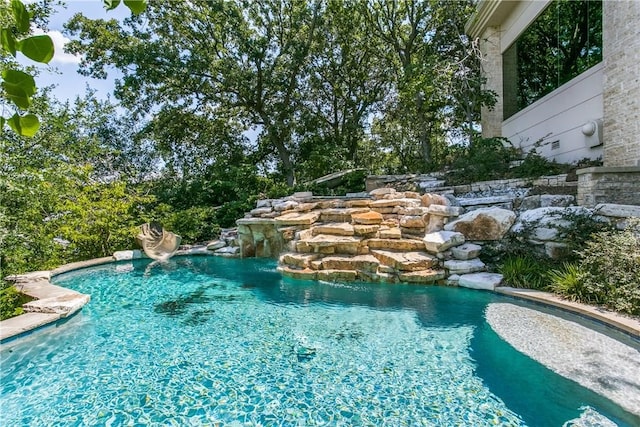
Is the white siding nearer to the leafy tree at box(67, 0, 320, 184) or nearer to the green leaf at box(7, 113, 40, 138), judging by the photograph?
the leafy tree at box(67, 0, 320, 184)

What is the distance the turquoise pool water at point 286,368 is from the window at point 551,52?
6.31 meters

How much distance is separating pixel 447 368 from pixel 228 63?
1203cm

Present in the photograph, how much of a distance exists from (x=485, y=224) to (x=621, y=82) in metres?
3.45

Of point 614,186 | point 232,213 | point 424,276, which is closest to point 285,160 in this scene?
point 232,213

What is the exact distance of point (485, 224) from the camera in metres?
5.82

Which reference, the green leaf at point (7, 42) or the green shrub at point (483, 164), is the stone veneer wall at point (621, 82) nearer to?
the green shrub at point (483, 164)

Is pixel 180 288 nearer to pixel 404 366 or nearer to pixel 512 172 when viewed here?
pixel 404 366

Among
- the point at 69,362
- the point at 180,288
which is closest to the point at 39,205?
the point at 180,288

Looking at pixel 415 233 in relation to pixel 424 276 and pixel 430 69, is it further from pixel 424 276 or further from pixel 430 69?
pixel 430 69

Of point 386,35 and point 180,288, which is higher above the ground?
point 386,35

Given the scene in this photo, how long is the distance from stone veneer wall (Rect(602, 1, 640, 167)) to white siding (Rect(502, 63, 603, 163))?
1.64 ft

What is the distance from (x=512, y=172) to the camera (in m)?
7.87

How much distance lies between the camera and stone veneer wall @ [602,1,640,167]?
570 centimetres

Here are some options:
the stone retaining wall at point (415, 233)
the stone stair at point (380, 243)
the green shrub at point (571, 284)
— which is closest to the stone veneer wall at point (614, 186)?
the stone retaining wall at point (415, 233)
